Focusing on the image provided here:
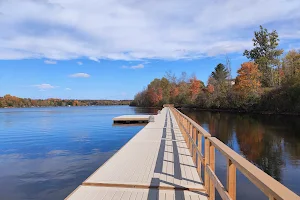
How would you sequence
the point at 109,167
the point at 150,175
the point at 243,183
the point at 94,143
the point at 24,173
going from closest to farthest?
1. the point at 150,175
2. the point at 109,167
3. the point at 243,183
4. the point at 24,173
5. the point at 94,143

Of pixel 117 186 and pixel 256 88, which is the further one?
pixel 256 88

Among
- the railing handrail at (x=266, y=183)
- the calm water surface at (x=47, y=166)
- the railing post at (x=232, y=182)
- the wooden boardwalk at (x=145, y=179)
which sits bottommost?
the calm water surface at (x=47, y=166)

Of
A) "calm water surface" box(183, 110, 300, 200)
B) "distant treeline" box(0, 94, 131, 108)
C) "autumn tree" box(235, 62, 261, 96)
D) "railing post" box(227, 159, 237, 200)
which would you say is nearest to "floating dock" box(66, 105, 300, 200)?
"railing post" box(227, 159, 237, 200)

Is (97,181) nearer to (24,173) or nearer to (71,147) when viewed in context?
(24,173)

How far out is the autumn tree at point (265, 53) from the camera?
155 ft

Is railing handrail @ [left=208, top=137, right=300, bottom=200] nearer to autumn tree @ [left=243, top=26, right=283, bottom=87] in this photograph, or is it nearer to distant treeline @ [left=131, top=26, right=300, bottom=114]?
distant treeline @ [left=131, top=26, right=300, bottom=114]

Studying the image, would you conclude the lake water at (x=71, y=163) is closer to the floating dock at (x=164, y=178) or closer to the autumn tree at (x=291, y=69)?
the floating dock at (x=164, y=178)

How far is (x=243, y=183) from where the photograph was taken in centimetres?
720

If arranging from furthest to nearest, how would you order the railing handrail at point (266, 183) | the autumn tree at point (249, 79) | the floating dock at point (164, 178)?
the autumn tree at point (249, 79) → the floating dock at point (164, 178) → the railing handrail at point (266, 183)

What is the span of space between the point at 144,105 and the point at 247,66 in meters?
58.2

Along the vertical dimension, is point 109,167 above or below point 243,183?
above

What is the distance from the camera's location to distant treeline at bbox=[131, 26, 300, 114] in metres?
36.1

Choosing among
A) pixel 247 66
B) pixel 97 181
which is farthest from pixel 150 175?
pixel 247 66

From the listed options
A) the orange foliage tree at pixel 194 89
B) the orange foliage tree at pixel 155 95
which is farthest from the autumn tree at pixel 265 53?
the orange foliage tree at pixel 155 95
